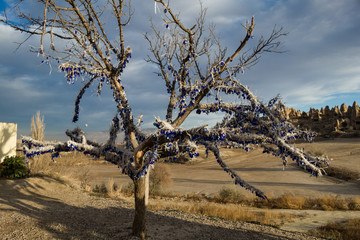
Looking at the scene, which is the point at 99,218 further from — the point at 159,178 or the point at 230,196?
the point at 159,178

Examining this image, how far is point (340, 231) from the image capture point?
9.62 metres

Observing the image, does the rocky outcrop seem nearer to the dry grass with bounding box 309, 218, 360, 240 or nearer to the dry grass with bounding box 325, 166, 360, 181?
the dry grass with bounding box 325, 166, 360, 181

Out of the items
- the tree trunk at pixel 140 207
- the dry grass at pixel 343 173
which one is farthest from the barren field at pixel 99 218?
the dry grass at pixel 343 173

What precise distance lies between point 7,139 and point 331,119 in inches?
2186

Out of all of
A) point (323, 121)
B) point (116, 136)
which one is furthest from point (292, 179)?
point (323, 121)

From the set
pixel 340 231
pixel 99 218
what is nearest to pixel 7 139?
pixel 99 218

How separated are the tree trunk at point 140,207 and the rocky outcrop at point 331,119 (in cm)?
4004

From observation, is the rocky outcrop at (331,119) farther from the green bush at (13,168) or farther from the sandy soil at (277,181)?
the green bush at (13,168)

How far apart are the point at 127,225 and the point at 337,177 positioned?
20.7 m

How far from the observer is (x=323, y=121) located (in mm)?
54719

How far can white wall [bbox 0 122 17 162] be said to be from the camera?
53.4ft

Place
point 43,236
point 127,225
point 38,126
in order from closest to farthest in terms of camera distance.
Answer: point 43,236
point 127,225
point 38,126

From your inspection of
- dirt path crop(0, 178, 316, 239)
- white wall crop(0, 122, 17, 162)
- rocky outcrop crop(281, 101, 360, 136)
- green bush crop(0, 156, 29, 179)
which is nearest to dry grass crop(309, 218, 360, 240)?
dirt path crop(0, 178, 316, 239)

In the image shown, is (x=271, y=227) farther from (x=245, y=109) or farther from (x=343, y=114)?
(x=343, y=114)
